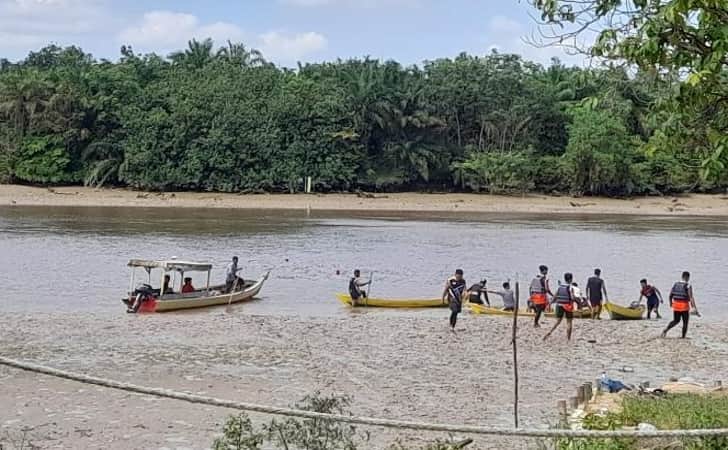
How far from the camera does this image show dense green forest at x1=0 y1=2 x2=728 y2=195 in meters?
65.4

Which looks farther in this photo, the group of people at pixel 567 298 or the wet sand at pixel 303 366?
the group of people at pixel 567 298

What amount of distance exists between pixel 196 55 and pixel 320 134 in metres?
17.5

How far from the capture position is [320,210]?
62.4m

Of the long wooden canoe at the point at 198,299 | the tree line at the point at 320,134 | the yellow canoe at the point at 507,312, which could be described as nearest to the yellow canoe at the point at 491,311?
the yellow canoe at the point at 507,312

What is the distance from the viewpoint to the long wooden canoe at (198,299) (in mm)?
24250

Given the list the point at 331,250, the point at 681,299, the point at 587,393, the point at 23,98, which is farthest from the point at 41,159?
the point at 587,393

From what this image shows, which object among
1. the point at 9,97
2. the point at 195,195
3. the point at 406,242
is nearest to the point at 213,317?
the point at 406,242

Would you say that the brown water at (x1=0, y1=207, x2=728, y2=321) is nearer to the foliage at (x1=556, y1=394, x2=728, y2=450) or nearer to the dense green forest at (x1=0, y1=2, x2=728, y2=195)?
the dense green forest at (x1=0, y1=2, x2=728, y2=195)

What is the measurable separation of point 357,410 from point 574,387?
A: 391 centimetres

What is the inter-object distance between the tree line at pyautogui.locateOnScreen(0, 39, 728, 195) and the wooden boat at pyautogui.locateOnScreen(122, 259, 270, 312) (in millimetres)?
39069

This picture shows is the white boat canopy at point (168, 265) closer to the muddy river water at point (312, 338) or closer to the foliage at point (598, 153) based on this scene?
the muddy river water at point (312, 338)

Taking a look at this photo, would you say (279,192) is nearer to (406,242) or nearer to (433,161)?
(433,161)

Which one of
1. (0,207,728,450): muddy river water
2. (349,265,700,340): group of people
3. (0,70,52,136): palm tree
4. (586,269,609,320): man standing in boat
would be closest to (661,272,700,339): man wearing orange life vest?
(349,265,700,340): group of people

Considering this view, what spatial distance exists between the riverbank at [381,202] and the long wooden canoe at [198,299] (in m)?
35.1
